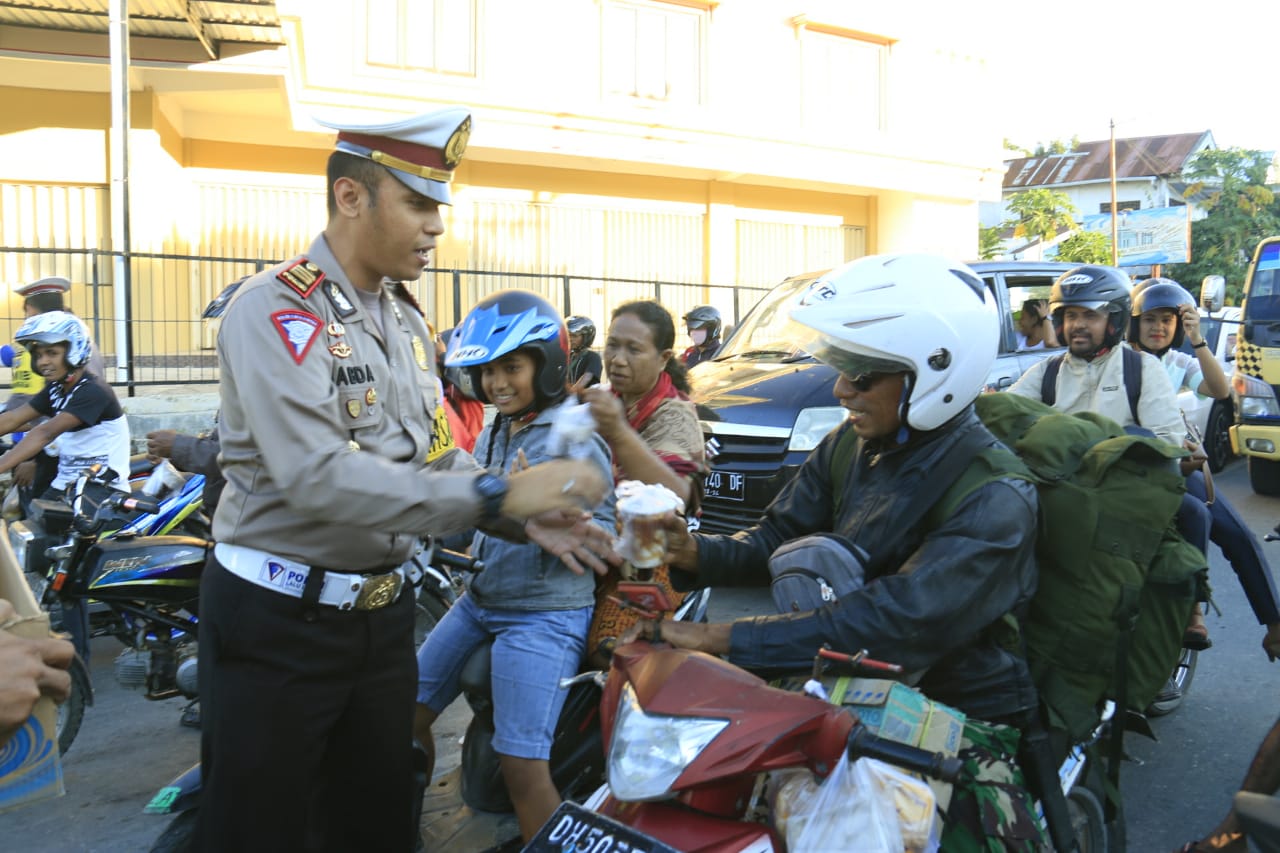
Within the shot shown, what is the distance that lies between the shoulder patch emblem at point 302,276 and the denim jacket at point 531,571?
0.75 metres

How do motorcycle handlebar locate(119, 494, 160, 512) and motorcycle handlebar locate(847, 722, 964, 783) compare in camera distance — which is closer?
motorcycle handlebar locate(847, 722, 964, 783)

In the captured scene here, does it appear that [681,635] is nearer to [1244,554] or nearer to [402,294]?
[402,294]

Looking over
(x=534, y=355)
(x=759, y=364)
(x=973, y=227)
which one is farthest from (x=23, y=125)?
(x=973, y=227)

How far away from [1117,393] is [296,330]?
411 centimetres

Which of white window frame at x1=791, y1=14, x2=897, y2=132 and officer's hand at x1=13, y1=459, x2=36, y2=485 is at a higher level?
white window frame at x1=791, y1=14, x2=897, y2=132

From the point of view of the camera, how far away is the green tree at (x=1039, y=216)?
3716 centimetres

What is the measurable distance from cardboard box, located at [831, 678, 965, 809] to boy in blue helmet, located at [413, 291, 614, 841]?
923 millimetres

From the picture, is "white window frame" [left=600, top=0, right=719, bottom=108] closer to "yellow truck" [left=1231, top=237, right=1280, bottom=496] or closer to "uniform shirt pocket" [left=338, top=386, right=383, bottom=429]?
"yellow truck" [left=1231, top=237, right=1280, bottom=496]

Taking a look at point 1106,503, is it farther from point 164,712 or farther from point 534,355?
point 164,712

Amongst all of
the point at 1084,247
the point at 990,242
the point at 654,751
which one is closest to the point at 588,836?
the point at 654,751

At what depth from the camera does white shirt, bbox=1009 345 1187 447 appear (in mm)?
4906

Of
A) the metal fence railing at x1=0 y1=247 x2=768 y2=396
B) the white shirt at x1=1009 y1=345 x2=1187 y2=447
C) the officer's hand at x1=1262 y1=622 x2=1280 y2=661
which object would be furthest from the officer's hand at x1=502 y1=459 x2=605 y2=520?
the metal fence railing at x1=0 y1=247 x2=768 y2=396

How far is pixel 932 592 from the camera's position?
2.23 metres

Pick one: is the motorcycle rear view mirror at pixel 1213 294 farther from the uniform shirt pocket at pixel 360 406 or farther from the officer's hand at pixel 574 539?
the uniform shirt pocket at pixel 360 406
